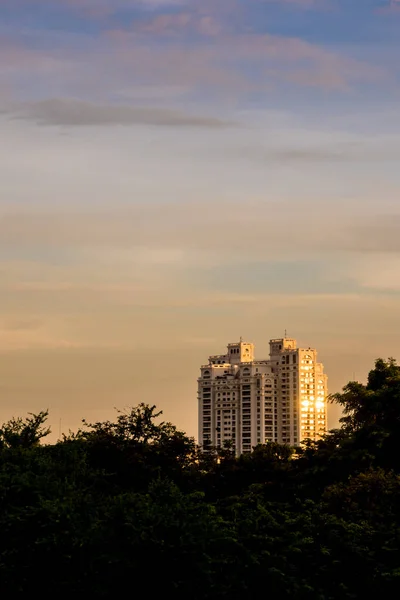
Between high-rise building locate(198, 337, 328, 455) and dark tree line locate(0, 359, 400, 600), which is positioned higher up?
high-rise building locate(198, 337, 328, 455)

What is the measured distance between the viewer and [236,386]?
189m

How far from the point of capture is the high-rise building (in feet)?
611

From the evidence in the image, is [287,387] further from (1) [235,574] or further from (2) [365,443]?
(1) [235,574]

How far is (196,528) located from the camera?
34.7 metres

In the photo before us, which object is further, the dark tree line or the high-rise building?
the high-rise building

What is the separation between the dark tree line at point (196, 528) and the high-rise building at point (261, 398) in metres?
132

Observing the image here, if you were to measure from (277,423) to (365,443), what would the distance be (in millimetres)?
134087

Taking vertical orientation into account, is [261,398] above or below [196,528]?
above

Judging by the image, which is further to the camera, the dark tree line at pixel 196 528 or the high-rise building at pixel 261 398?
the high-rise building at pixel 261 398

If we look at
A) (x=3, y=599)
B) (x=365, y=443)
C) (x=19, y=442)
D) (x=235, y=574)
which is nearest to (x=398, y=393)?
(x=365, y=443)

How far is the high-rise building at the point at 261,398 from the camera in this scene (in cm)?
18625

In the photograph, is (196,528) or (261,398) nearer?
(196,528)

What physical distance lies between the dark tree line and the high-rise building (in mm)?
131541

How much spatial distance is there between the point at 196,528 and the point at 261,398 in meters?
153
